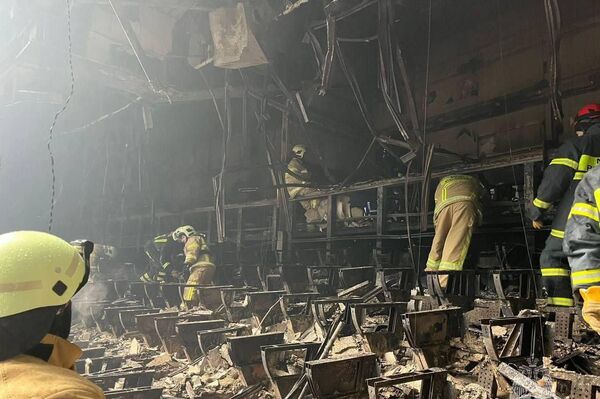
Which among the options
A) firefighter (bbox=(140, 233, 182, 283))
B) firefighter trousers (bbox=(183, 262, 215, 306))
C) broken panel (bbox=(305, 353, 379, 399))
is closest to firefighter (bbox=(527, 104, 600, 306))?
broken panel (bbox=(305, 353, 379, 399))

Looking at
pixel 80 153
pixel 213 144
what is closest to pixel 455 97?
pixel 213 144

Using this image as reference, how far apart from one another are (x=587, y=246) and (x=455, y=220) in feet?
7.63

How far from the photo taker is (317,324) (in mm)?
4648

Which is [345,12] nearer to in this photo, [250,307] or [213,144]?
[250,307]

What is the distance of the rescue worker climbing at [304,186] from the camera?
749cm

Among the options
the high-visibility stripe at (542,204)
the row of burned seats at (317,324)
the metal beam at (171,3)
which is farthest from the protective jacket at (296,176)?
the high-visibility stripe at (542,204)

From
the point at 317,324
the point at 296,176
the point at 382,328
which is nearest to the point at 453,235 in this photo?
the point at 382,328

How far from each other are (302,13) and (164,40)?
2.51 metres

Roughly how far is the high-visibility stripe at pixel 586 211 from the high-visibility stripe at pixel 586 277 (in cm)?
30

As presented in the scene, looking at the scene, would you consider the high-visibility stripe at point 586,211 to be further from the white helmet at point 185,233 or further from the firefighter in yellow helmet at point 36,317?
the white helmet at point 185,233

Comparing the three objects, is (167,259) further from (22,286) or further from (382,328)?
(22,286)

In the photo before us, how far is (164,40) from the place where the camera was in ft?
24.2

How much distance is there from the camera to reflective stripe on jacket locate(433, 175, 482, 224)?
4.81 m

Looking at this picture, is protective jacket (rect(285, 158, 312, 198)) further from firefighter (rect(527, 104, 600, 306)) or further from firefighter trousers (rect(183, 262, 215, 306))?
firefighter (rect(527, 104, 600, 306))
